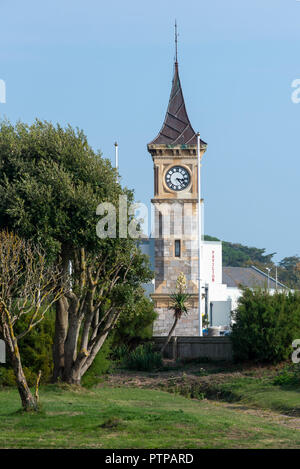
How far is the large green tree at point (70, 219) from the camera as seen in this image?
2477 centimetres

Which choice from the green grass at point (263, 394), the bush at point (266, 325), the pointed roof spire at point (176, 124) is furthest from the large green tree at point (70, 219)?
the pointed roof spire at point (176, 124)

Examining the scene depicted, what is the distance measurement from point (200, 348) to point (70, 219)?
58.0 ft

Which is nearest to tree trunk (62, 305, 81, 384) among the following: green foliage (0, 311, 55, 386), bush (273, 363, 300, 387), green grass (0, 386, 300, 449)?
green foliage (0, 311, 55, 386)

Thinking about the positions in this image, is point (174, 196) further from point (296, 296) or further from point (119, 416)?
point (119, 416)

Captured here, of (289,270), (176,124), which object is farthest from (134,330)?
(289,270)

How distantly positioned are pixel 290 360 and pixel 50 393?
12618mm

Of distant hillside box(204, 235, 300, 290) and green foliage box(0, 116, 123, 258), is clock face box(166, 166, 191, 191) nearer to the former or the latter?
green foliage box(0, 116, 123, 258)

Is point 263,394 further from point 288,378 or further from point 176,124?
point 176,124

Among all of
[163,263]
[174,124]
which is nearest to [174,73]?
[174,124]

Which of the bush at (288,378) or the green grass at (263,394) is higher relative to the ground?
the bush at (288,378)

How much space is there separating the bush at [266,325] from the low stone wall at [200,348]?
3.35 metres

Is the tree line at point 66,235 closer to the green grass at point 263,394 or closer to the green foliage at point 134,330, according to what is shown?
the green grass at point 263,394
